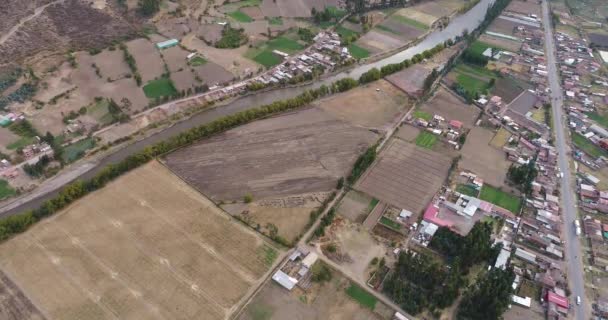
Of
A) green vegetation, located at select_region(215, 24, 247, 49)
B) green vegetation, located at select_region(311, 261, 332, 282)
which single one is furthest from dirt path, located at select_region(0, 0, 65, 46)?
green vegetation, located at select_region(311, 261, 332, 282)

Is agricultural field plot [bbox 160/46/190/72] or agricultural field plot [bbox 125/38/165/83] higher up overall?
agricultural field plot [bbox 160/46/190/72]

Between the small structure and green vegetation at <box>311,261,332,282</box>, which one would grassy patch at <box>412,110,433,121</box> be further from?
the small structure

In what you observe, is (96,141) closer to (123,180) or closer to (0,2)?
(123,180)

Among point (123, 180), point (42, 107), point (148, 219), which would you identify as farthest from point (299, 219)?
point (42, 107)

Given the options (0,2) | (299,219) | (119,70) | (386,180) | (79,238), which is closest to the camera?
(79,238)

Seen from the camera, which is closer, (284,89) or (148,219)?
(148,219)

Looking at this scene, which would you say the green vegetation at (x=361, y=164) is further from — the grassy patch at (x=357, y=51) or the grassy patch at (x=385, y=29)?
the grassy patch at (x=385, y=29)

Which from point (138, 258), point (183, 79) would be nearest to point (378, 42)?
point (183, 79)
